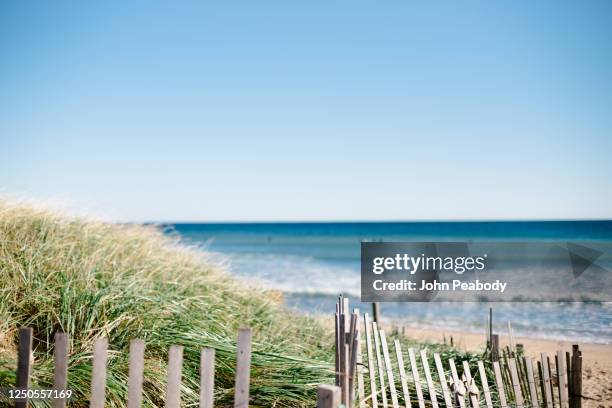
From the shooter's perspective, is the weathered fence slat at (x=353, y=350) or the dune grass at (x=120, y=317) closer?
the weathered fence slat at (x=353, y=350)

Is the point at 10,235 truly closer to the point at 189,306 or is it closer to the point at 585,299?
the point at 189,306

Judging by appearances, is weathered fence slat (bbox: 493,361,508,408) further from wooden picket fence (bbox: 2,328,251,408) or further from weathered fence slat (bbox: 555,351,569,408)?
wooden picket fence (bbox: 2,328,251,408)

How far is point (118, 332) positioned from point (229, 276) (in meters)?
4.50

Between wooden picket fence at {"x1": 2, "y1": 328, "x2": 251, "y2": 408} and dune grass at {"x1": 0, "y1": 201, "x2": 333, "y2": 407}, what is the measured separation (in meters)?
0.64

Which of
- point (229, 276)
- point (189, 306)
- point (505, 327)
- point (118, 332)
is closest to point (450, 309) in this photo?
point (505, 327)

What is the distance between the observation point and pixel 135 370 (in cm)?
298

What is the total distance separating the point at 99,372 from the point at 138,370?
0.70 ft

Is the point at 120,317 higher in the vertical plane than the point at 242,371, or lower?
higher

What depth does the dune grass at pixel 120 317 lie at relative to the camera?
4094 mm

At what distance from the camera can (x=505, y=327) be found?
45.7 feet

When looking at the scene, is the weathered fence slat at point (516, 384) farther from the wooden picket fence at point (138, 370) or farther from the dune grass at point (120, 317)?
the wooden picket fence at point (138, 370)

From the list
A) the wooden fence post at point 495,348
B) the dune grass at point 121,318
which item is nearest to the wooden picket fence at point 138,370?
the dune grass at point 121,318

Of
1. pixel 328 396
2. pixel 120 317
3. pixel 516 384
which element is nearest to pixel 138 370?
pixel 328 396

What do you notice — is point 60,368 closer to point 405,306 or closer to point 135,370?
point 135,370
